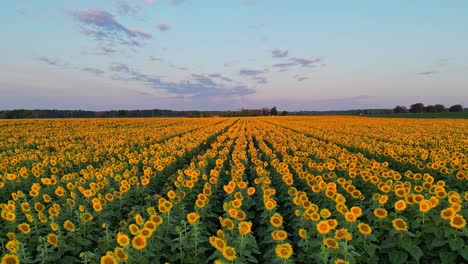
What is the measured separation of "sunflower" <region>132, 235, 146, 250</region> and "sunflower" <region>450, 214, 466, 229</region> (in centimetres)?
363

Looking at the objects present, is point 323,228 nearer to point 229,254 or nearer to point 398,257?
point 398,257

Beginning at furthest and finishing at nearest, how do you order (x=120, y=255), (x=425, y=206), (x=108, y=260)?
1. (x=425, y=206)
2. (x=120, y=255)
3. (x=108, y=260)

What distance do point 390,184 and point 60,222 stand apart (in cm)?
574

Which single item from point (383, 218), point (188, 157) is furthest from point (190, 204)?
point (188, 157)

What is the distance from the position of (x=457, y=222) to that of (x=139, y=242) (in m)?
3.75

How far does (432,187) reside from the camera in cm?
607

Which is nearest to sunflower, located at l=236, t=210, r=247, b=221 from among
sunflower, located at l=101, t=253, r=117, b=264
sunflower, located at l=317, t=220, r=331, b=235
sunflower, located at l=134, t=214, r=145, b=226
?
sunflower, located at l=317, t=220, r=331, b=235

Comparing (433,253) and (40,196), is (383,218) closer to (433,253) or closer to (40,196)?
(433,253)

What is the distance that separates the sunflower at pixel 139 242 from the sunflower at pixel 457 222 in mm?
3627

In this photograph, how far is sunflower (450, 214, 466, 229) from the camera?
420 centimetres

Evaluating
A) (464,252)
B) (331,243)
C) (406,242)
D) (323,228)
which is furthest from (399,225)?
(331,243)

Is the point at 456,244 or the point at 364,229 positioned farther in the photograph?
the point at 364,229

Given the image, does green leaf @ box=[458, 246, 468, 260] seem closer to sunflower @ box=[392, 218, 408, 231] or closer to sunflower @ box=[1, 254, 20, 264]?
sunflower @ box=[392, 218, 408, 231]

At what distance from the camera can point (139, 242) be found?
391 centimetres
